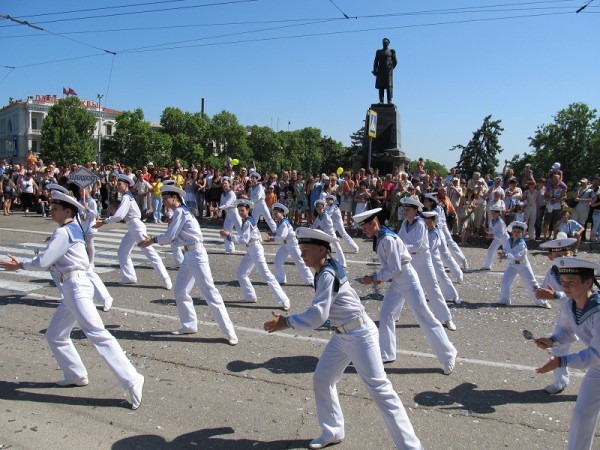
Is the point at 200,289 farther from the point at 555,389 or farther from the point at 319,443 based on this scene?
the point at 555,389

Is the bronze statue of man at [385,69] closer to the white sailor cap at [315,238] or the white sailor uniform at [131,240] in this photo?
the white sailor uniform at [131,240]

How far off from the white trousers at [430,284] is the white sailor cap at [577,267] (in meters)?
3.54

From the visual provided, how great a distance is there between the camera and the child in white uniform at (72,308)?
16.0 feet

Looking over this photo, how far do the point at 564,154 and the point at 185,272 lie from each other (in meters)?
67.1

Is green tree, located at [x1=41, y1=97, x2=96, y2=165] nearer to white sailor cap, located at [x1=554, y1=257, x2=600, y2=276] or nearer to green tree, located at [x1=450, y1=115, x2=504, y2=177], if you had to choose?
green tree, located at [x1=450, y1=115, x2=504, y2=177]

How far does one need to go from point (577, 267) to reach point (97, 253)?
39.8 feet

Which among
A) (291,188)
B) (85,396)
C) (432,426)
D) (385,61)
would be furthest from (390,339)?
(385,61)

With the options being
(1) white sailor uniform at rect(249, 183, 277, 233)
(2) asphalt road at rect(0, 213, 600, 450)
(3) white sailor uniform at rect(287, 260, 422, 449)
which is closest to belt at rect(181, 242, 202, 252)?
(2) asphalt road at rect(0, 213, 600, 450)

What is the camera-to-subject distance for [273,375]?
5.82 m

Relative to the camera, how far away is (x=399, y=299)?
6254mm

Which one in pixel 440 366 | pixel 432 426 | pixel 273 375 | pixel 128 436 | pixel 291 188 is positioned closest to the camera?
pixel 128 436

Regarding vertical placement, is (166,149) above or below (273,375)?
above

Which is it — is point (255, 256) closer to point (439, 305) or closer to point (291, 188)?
point (439, 305)

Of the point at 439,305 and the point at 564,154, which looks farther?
the point at 564,154
